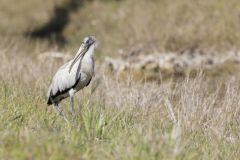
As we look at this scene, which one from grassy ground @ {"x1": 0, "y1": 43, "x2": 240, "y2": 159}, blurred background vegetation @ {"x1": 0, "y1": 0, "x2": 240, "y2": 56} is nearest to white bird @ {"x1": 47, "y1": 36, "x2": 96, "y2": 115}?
grassy ground @ {"x1": 0, "y1": 43, "x2": 240, "y2": 159}

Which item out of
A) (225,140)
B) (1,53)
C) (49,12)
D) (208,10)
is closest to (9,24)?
(49,12)

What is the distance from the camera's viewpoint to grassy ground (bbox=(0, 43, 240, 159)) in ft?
16.1

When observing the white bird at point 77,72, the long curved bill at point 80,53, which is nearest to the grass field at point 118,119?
the white bird at point 77,72

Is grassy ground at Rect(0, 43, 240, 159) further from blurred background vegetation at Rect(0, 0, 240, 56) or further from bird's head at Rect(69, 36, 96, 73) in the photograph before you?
blurred background vegetation at Rect(0, 0, 240, 56)

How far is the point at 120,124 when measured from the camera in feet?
21.4

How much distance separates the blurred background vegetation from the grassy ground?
9.10 m

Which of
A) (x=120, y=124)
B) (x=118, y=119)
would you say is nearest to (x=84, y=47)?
(x=118, y=119)

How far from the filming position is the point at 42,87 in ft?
28.9

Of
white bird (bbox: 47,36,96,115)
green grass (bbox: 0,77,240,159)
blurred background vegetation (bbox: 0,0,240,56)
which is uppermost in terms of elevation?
blurred background vegetation (bbox: 0,0,240,56)

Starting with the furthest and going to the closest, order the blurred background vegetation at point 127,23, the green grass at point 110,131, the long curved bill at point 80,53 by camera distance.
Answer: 1. the blurred background vegetation at point 127,23
2. the long curved bill at point 80,53
3. the green grass at point 110,131

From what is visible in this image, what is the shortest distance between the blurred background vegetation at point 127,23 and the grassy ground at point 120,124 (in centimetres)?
910

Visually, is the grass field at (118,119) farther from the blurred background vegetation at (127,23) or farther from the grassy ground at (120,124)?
the blurred background vegetation at (127,23)

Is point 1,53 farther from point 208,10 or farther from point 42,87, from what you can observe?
point 208,10

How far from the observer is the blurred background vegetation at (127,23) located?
753 inches
